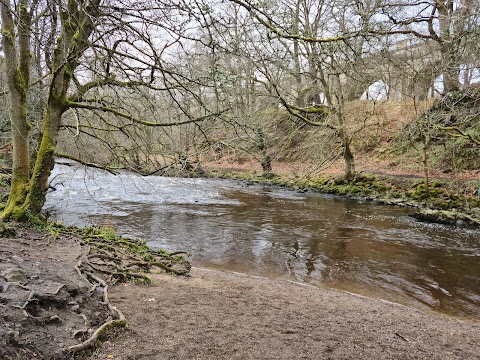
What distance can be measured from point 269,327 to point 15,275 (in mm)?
2824

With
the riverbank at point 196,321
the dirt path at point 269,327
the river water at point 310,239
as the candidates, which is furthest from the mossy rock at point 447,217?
the dirt path at point 269,327

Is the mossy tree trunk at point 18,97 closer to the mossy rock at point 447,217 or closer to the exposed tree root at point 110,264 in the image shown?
the exposed tree root at point 110,264

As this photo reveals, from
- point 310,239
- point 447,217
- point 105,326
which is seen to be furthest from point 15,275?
point 447,217

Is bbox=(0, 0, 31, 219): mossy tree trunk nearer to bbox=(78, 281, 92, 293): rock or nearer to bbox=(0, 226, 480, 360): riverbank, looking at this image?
bbox=(0, 226, 480, 360): riverbank

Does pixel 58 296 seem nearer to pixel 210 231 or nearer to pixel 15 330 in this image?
pixel 15 330

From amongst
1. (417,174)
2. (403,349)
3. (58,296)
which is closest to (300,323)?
(403,349)

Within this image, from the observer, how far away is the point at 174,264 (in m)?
7.11

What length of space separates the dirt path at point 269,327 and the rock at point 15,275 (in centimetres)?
109

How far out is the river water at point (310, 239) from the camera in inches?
284

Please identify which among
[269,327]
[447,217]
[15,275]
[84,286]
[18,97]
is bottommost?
[447,217]

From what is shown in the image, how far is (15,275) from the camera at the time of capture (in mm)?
3809

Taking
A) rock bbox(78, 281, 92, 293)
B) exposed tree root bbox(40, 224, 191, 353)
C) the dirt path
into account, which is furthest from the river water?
rock bbox(78, 281, 92, 293)

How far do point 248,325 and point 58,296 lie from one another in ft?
6.84

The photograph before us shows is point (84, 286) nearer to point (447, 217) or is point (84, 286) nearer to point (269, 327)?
point (269, 327)
